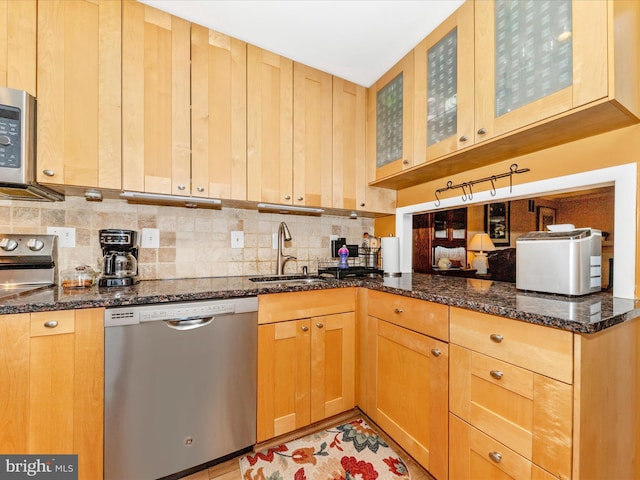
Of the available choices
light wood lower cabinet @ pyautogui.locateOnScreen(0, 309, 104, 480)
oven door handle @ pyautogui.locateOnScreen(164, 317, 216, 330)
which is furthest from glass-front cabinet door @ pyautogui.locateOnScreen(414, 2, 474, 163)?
light wood lower cabinet @ pyautogui.locateOnScreen(0, 309, 104, 480)

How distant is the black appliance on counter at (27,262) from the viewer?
4.58 ft

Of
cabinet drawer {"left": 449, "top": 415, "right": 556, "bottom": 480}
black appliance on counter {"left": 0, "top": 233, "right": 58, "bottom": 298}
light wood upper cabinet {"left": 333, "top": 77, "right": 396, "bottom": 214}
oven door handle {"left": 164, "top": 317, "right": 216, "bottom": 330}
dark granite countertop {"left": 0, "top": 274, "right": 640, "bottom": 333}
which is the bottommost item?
cabinet drawer {"left": 449, "top": 415, "right": 556, "bottom": 480}

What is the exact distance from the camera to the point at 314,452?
1.50 meters

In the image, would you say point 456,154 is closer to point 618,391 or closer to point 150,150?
point 618,391

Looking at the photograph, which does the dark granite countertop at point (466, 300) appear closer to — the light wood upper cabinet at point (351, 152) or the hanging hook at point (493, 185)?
the hanging hook at point (493, 185)

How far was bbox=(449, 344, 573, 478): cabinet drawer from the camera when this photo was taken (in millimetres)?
853

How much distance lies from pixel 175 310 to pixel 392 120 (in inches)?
71.7

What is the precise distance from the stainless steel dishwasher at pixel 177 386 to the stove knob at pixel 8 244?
77 centimetres

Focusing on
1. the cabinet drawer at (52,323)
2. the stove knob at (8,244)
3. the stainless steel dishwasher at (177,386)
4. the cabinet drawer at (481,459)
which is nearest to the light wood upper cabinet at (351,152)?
the stainless steel dishwasher at (177,386)

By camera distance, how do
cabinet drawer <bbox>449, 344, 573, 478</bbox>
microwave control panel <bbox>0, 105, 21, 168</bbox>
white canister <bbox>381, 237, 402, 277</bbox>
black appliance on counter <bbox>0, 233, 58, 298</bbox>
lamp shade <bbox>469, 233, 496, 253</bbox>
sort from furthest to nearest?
1. white canister <bbox>381, 237, 402, 277</bbox>
2. lamp shade <bbox>469, 233, 496, 253</bbox>
3. black appliance on counter <bbox>0, 233, 58, 298</bbox>
4. microwave control panel <bbox>0, 105, 21, 168</bbox>
5. cabinet drawer <bbox>449, 344, 573, 478</bbox>

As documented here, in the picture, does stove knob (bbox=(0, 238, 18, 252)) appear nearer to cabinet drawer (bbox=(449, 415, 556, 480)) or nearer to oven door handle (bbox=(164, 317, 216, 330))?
oven door handle (bbox=(164, 317, 216, 330))

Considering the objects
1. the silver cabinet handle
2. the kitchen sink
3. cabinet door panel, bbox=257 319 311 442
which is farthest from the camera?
the kitchen sink

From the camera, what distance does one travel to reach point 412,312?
1417 millimetres

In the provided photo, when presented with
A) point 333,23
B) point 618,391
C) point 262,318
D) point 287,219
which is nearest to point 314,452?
point 262,318
